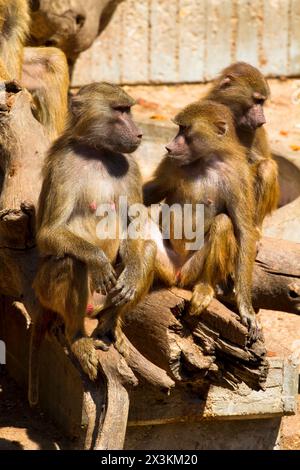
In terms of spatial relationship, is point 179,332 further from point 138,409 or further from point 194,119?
point 194,119

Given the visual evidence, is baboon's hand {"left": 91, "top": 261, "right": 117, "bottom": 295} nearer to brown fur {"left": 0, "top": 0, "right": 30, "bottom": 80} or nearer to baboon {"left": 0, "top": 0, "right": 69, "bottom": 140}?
baboon {"left": 0, "top": 0, "right": 69, "bottom": 140}

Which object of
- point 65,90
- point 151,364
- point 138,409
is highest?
point 65,90

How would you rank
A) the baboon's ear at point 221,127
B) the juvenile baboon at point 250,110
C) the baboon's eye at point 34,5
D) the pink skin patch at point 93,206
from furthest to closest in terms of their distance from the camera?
1. the baboon's eye at point 34,5
2. the juvenile baboon at point 250,110
3. the baboon's ear at point 221,127
4. the pink skin patch at point 93,206

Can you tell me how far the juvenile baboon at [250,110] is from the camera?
6352 mm

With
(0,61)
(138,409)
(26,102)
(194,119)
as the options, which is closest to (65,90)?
(0,61)

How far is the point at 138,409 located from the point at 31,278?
3.18ft

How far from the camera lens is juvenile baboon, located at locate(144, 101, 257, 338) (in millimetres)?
5711

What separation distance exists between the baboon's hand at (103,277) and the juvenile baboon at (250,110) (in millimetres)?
1383

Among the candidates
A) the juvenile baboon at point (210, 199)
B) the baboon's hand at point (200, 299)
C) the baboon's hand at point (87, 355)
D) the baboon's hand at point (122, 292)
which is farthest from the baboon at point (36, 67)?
the baboon's hand at point (87, 355)

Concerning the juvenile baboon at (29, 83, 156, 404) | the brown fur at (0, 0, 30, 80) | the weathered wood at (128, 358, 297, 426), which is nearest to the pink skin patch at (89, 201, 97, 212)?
the juvenile baboon at (29, 83, 156, 404)

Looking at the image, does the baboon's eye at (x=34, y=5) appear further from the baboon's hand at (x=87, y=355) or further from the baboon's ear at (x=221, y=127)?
the baboon's hand at (x=87, y=355)

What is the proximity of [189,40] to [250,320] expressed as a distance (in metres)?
5.60

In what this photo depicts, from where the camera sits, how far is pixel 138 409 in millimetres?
5832

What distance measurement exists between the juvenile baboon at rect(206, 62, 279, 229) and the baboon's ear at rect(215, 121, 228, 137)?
0.50 metres
